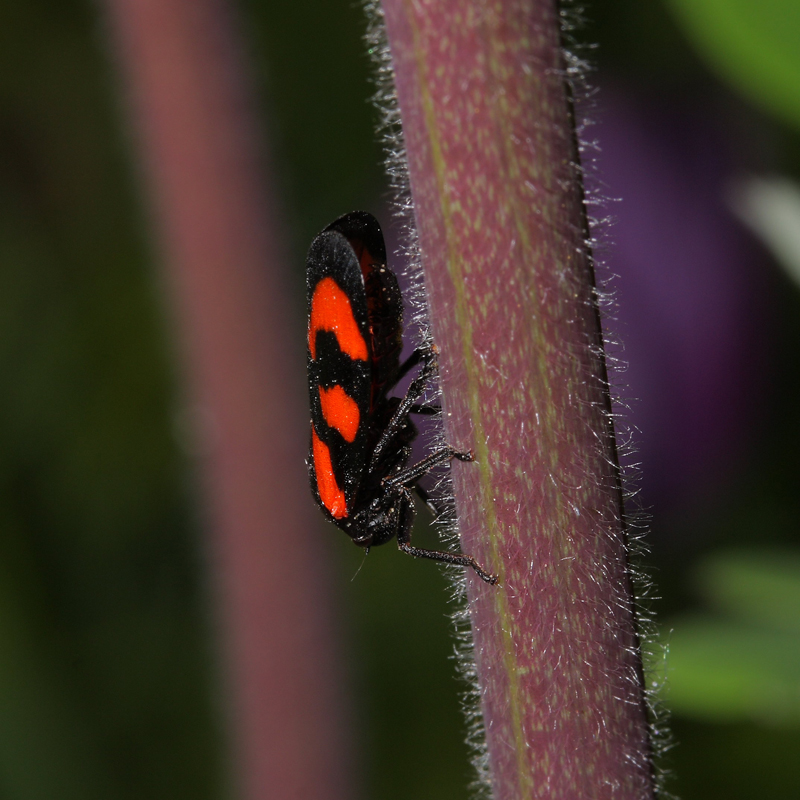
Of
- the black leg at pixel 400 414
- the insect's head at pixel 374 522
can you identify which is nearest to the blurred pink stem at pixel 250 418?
the insect's head at pixel 374 522

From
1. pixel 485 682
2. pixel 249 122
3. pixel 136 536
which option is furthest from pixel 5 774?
pixel 485 682

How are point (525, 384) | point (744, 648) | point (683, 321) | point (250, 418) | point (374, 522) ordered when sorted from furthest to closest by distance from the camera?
point (683, 321) < point (250, 418) < point (374, 522) < point (744, 648) < point (525, 384)

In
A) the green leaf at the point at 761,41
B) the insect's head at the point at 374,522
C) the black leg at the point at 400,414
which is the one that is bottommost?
the insect's head at the point at 374,522

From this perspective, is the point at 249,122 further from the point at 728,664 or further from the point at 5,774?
the point at 5,774

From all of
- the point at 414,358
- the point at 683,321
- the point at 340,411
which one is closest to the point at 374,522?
the point at 340,411

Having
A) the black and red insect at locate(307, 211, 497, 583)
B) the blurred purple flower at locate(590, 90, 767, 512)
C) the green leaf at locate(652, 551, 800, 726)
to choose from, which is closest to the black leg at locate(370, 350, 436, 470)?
the black and red insect at locate(307, 211, 497, 583)

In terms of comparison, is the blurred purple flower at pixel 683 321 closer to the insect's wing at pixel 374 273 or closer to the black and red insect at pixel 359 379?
the black and red insect at pixel 359 379

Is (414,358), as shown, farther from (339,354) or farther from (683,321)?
(683,321)
